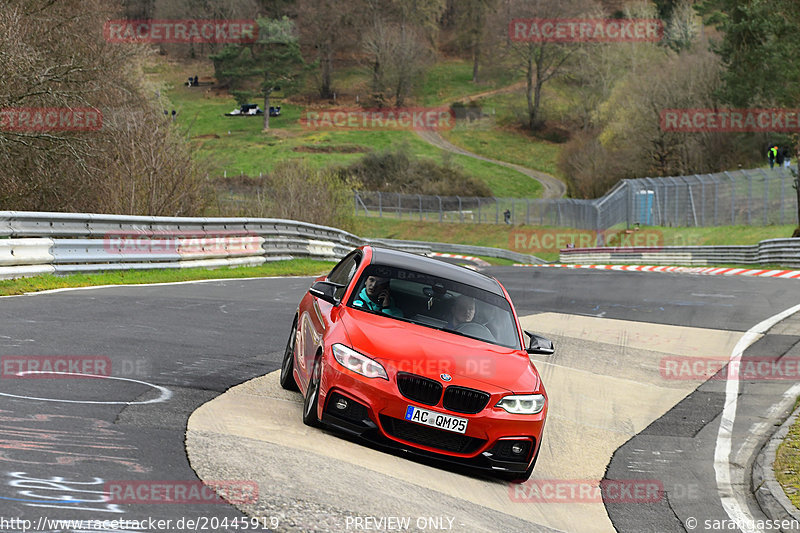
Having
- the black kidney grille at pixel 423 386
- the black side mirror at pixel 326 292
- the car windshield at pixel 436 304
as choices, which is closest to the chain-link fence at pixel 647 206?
the car windshield at pixel 436 304

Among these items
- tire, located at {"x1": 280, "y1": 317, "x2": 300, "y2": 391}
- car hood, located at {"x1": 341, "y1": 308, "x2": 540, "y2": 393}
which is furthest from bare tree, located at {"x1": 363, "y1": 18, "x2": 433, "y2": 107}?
car hood, located at {"x1": 341, "y1": 308, "x2": 540, "y2": 393}

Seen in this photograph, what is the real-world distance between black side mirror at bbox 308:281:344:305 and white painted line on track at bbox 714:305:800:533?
3.49 metres

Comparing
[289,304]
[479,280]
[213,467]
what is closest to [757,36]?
[289,304]

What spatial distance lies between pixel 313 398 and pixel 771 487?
363 centimetres

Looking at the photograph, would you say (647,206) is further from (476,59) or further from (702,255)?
(476,59)

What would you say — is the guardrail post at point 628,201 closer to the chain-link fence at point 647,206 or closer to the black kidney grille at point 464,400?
the chain-link fence at point 647,206

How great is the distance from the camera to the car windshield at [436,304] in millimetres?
8375

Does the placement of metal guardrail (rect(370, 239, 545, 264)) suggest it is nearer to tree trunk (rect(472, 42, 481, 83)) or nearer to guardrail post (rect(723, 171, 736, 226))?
guardrail post (rect(723, 171, 736, 226))

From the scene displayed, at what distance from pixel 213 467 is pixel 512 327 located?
134 inches

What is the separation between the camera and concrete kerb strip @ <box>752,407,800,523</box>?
7000mm

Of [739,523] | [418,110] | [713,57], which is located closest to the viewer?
[739,523]

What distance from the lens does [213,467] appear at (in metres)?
6.16

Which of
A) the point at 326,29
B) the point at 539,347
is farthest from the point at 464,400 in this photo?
the point at 326,29

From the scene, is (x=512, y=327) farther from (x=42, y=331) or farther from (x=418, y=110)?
(x=418, y=110)
